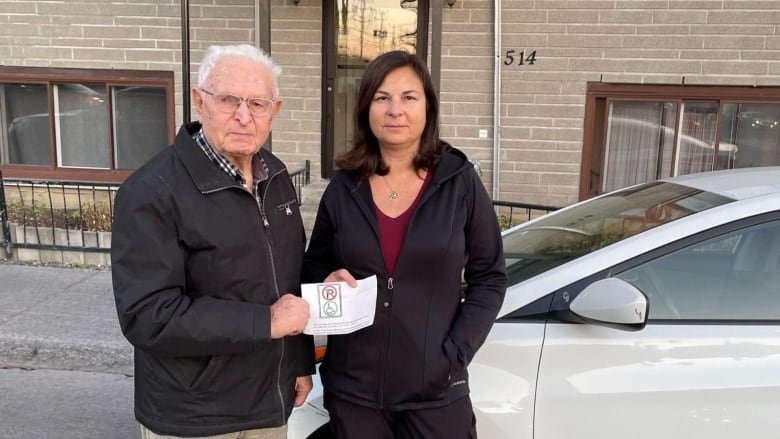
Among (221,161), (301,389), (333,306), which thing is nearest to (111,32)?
(221,161)

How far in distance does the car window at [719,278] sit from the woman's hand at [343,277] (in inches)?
39.0

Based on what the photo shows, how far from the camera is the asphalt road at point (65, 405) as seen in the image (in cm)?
329

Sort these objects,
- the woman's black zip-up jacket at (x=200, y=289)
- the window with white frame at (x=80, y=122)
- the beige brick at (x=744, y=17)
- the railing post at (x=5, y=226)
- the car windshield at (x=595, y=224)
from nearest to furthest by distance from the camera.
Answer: the woman's black zip-up jacket at (x=200, y=289), the car windshield at (x=595, y=224), the railing post at (x=5, y=226), the beige brick at (x=744, y=17), the window with white frame at (x=80, y=122)

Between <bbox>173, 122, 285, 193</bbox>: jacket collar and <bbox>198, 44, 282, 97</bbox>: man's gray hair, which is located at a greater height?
<bbox>198, 44, 282, 97</bbox>: man's gray hair

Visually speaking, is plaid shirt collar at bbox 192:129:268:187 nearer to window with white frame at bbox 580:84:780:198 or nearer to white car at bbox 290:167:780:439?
white car at bbox 290:167:780:439

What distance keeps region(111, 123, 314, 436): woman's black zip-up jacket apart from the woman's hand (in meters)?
0.12

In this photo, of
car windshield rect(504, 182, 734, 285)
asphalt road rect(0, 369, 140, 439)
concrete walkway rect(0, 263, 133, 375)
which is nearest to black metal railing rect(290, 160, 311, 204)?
concrete walkway rect(0, 263, 133, 375)

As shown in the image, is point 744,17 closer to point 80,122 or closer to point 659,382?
point 659,382

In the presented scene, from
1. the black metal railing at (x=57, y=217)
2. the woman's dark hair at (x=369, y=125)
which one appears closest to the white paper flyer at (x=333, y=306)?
the woman's dark hair at (x=369, y=125)

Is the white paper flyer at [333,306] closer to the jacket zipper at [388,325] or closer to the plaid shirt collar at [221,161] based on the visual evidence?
the jacket zipper at [388,325]

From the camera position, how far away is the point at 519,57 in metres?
7.01

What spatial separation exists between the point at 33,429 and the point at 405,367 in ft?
8.69

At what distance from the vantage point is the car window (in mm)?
2057

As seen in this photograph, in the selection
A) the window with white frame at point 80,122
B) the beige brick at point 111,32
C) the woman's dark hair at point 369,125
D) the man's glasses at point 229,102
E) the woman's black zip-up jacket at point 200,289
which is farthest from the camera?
the window with white frame at point 80,122
